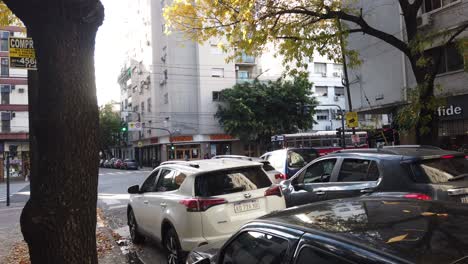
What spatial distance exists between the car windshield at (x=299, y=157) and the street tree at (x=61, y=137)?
10248mm

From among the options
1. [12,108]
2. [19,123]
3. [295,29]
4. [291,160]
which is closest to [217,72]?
[19,123]

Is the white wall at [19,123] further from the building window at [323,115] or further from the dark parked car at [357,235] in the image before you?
the dark parked car at [357,235]

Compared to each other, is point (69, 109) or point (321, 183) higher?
point (69, 109)

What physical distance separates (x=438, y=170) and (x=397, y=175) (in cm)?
54

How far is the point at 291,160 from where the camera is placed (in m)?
13.3

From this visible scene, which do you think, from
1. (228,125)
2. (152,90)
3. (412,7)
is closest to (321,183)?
(412,7)

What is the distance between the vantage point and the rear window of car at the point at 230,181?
6160 mm

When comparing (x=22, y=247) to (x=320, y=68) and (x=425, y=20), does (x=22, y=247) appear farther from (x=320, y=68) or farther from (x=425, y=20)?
(x=320, y=68)

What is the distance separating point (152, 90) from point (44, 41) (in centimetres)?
5351

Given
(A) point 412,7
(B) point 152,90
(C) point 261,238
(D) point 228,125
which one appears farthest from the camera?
(B) point 152,90

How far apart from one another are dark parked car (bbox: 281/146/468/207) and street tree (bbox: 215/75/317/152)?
122 feet

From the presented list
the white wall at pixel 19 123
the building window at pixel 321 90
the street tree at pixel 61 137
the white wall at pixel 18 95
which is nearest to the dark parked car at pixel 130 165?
the white wall at pixel 19 123

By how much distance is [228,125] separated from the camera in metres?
45.3

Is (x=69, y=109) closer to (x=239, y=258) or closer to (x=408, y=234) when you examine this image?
(x=239, y=258)
